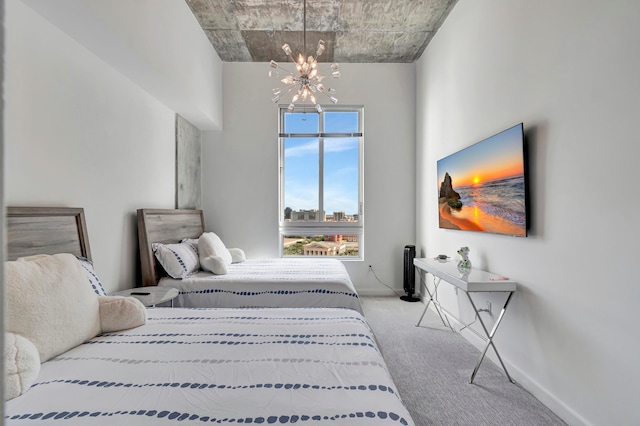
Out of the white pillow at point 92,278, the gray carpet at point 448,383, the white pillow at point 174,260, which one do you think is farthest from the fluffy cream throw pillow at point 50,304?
the gray carpet at point 448,383

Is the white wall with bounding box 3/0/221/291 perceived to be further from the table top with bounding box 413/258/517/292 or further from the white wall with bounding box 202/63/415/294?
the table top with bounding box 413/258/517/292

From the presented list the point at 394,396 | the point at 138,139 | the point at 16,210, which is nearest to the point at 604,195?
the point at 394,396

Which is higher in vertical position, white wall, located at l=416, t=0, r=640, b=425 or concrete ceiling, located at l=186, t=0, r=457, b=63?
concrete ceiling, located at l=186, t=0, r=457, b=63

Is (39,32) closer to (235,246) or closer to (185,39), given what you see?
(185,39)

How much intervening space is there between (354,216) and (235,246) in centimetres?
179

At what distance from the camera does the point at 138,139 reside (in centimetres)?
299

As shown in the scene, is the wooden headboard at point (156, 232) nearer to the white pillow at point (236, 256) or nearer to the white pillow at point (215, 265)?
the white pillow at point (215, 265)

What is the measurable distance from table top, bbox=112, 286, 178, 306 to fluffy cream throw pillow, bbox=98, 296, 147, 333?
2.03 ft

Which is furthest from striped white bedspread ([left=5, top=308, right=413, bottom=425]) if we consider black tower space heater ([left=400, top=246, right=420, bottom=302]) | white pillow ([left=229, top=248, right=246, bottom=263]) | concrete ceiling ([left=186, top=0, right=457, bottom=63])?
concrete ceiling ([left=186, top=0, right=457, bottom=63])

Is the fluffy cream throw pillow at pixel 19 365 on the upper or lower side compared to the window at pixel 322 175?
lower

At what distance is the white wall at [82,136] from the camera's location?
179 centimetres

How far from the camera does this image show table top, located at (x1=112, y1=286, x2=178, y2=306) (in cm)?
237

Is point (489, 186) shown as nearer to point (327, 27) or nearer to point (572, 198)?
point (572, 198)

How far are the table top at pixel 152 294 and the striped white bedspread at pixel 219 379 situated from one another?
27.5 inches
